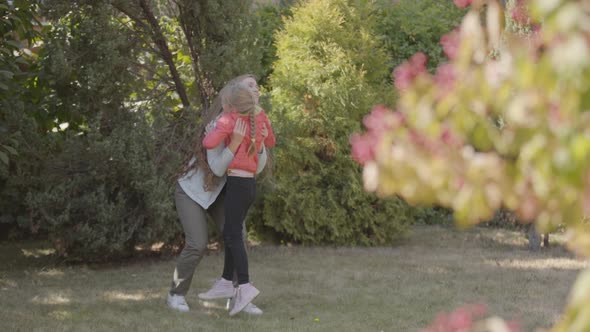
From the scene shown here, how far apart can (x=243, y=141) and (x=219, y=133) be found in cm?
19

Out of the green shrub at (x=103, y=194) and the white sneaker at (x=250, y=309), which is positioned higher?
the green shrub at (x=103, y=194)

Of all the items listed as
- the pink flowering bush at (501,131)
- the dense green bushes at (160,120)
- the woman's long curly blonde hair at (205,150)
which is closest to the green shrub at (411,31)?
the dense green bushes at (160,120)

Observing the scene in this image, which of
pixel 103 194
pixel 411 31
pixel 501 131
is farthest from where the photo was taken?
pixel 411 31

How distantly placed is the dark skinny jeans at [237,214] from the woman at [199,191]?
0.40ft

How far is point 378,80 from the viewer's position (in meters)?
9.71

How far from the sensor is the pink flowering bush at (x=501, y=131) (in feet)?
3.65

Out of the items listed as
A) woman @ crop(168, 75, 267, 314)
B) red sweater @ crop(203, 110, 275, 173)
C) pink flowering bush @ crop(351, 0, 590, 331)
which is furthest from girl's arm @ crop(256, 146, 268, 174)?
pink flowering bush @ crop(351, 0, 590, 331)

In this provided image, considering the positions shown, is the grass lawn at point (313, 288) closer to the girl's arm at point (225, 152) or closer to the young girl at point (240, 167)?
the young girl at point (240, 167)

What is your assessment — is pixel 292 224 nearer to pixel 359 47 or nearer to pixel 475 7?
pixel 359 47

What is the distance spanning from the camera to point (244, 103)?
5.47 metres

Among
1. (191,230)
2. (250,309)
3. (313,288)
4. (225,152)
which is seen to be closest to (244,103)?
(225,152)

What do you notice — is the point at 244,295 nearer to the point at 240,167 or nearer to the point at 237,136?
the point at 240,167

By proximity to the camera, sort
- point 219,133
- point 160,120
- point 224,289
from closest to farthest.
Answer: point 219,133 < point 224,289 < point 160,120

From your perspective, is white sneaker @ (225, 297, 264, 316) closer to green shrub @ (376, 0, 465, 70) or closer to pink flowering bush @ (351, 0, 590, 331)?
pink flowering bush @ (351, 0, 590, 331)
